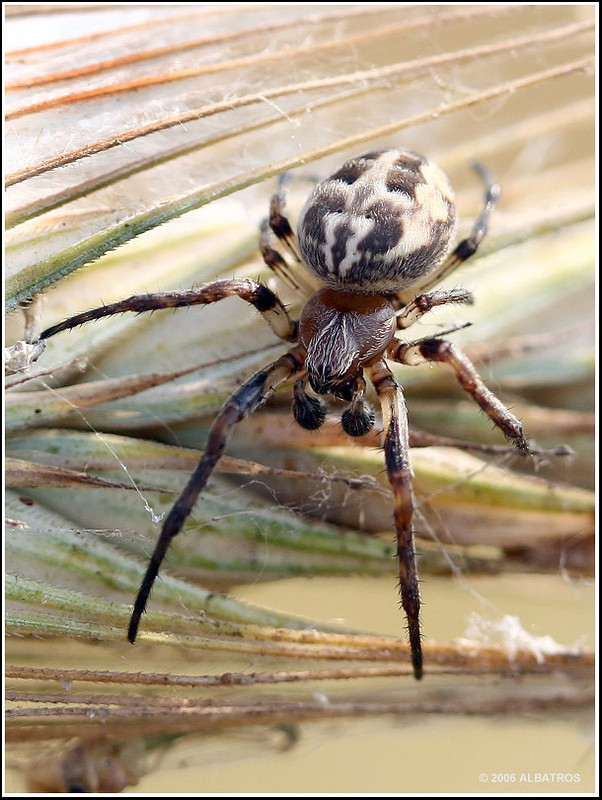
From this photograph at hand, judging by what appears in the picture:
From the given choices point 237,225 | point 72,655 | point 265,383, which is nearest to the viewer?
point 72,655

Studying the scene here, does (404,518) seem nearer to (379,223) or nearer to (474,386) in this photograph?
(474,386)

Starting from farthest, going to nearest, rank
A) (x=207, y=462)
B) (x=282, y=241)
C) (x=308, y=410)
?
(x=282, y=241) < (x=308, y=410) < (x=207, y=462)

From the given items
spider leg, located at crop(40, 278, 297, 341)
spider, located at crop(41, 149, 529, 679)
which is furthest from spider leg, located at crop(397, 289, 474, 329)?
spider leg, located at crop(40, 278, 297, 341)

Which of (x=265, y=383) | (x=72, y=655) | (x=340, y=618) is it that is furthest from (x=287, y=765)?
(x=265, y=383)

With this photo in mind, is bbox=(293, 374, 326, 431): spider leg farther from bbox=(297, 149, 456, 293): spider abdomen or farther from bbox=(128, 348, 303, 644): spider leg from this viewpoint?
bbox=(297, 149, 456, 293): spider abdomen

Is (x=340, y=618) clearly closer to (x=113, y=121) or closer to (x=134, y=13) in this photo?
(x=113, y=121)

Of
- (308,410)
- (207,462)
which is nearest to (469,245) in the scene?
(308,410)

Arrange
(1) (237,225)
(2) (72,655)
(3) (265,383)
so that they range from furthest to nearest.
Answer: (1) (237,225) < (3) (265,383) < (2) (72,655)

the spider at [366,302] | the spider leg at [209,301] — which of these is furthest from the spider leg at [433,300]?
the spider leg at [209,301]
